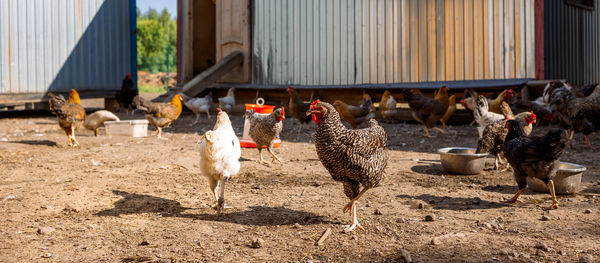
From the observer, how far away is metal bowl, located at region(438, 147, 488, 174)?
6.07 metres

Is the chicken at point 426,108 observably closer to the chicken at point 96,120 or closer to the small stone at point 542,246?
the chicken at point 96,120

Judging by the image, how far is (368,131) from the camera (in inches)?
164

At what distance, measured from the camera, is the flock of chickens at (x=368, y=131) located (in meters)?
3.92

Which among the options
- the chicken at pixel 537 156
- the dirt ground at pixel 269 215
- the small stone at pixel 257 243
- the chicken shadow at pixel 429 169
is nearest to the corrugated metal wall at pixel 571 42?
the dirt ground at pixel 269 215

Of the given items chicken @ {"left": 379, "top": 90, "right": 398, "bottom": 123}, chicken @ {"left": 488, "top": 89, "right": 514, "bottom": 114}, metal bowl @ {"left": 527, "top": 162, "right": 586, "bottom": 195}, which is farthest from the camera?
chicken @ {"left": 379, "top": 90, "right": 398, "bottom": 123}

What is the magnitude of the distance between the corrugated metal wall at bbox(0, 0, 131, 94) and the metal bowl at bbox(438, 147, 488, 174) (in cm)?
1088

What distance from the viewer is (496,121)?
639 cm

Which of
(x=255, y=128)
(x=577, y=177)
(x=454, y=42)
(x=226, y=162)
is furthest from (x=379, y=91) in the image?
(x=226, y=162)

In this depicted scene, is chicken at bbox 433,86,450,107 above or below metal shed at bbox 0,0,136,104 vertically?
below

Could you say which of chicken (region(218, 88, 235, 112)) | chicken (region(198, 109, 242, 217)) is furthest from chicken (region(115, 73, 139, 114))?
chicken (region(198, 109, 242, 217))

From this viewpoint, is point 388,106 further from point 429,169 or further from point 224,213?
point 224,213

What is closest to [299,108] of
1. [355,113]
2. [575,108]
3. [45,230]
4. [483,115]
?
[355,113]

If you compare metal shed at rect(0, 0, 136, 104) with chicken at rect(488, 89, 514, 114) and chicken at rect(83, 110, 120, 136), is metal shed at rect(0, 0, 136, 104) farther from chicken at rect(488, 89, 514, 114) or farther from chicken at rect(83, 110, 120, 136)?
chicken at rect(488, 89, 514, 114)

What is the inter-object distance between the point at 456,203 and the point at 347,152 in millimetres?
1599
